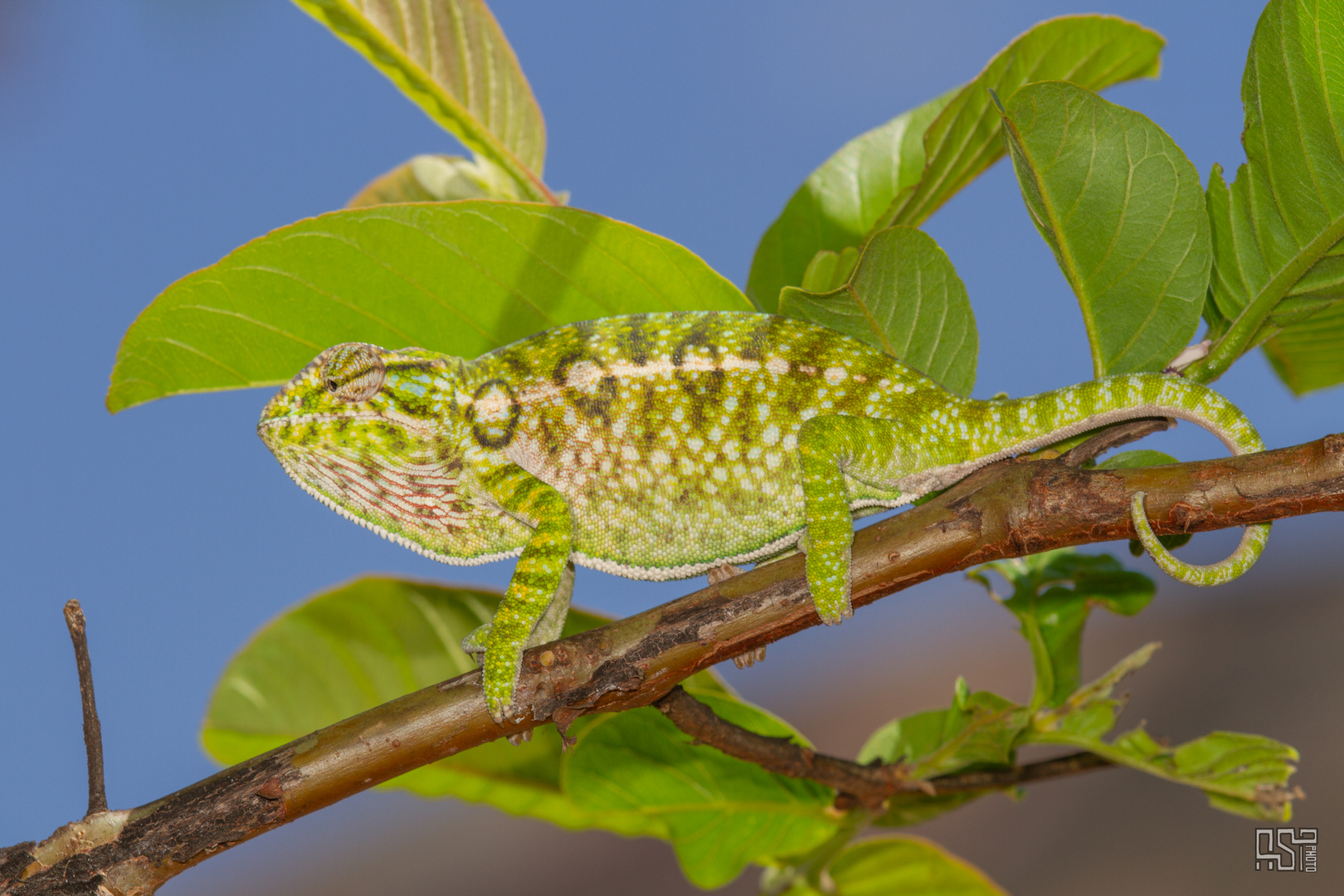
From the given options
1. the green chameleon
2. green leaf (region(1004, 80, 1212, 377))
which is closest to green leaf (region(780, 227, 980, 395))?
the green chameleon

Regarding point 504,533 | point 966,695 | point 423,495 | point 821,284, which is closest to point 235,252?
point 423,495

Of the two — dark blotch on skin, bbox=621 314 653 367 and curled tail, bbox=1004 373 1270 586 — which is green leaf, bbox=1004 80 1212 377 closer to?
curled tail, bbox=1004 373 1270 586

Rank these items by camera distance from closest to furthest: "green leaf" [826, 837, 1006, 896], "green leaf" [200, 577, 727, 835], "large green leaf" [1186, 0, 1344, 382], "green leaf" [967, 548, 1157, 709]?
"large green leaf" [1186, 0, 1344, 382] → "green leaf" [967, 548, 1157, 709] → "green leaf" [200, 577, 727, 835] → "green leaf" [826, 837, 1006, 896]

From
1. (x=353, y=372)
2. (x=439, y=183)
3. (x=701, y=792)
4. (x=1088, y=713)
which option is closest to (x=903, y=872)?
(x=701, y=792)

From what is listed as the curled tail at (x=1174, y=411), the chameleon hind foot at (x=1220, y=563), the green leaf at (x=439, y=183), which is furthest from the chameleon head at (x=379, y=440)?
the chameleon hind foot at (x=1220, y=563)

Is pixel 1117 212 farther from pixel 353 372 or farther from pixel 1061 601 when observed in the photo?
pixel 353 372
